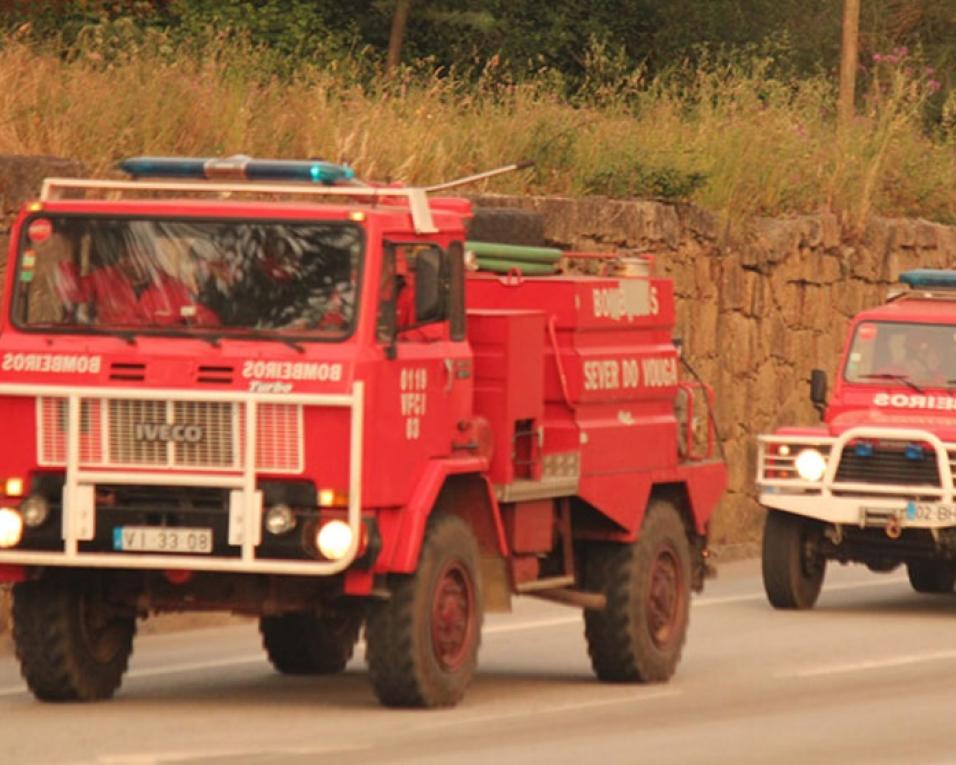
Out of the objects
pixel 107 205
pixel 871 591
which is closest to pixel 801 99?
pixel 871 591

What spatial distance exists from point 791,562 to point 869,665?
3.69 metres

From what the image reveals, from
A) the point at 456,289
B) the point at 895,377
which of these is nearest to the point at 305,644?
the point at 456,289

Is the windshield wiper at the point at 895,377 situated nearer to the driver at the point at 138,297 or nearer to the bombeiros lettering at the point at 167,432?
the driver at the point at 138,297

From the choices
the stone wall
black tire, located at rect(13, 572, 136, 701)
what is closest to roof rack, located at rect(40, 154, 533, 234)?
black tire, located at rect(13, 572, 136, 701)

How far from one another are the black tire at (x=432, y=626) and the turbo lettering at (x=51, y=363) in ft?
5.57

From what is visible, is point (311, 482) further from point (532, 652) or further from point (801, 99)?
point (801, 99)

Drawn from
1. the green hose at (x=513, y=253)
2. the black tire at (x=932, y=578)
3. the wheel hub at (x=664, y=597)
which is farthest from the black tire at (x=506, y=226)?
the wheel hub at (x=664, y=597)

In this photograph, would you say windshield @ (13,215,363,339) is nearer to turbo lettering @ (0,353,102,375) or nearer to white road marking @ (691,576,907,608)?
turbo lettering @ (0,353,102,375)

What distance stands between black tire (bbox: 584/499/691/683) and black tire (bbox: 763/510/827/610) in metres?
4.47

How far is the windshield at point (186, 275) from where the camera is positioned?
13.2 metres

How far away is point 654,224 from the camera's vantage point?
2377cm

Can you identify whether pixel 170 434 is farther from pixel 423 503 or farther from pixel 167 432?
pixel 423 503

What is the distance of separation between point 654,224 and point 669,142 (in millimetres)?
2682

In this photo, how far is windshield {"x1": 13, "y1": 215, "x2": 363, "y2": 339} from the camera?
13242mm
